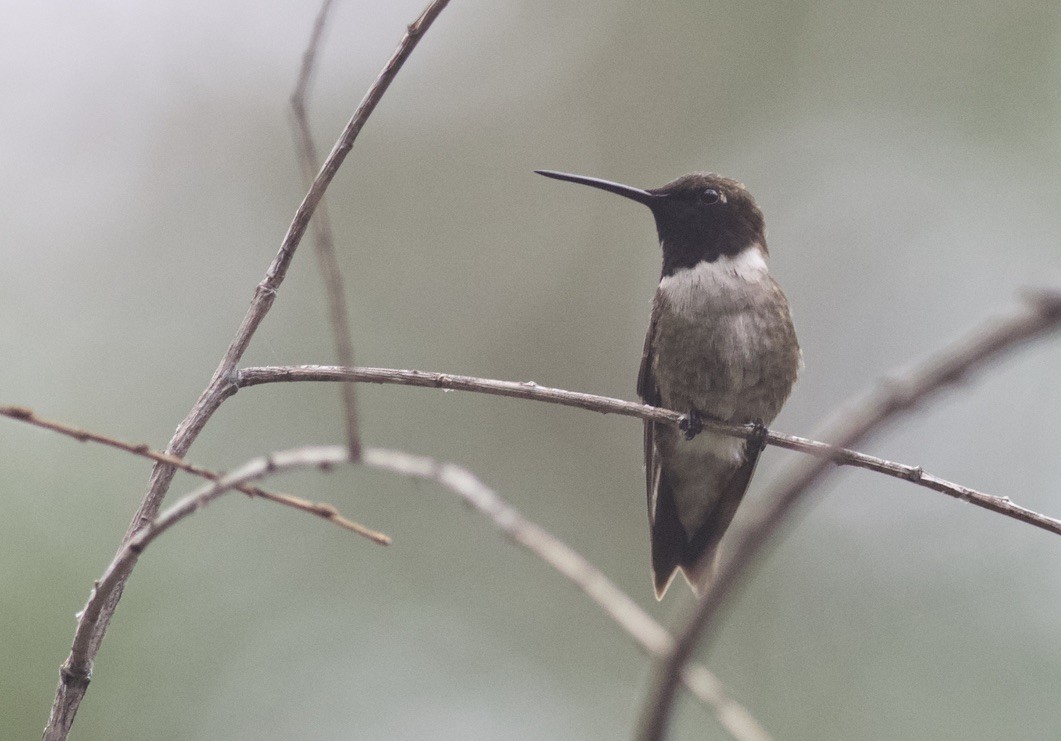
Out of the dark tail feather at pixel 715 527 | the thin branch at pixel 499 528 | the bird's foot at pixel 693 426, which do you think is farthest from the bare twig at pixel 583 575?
the dark tail feather at pixel 715 527

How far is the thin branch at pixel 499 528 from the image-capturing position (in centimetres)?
94

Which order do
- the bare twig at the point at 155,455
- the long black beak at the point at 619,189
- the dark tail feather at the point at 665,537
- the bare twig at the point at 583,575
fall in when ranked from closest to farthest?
the bare twig at the point at 583,575, the bare twig at the point at 155,455, the long black beak at the point at 619,189, the dark tail feather at the point at 665,537

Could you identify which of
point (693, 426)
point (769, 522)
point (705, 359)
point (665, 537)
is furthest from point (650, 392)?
→ point (769, 522)

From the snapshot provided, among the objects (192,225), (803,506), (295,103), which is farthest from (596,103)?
(803,506)

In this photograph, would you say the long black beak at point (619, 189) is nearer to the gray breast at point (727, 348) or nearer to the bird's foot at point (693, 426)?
the gray breast at point (727, 348)

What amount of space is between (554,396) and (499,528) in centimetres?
114

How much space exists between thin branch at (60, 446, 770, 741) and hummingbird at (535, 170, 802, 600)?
126 inches

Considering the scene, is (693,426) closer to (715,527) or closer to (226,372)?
(715,527)

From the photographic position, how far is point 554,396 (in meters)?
2.21

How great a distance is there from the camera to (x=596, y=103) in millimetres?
13695

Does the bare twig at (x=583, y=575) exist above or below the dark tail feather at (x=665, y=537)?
below

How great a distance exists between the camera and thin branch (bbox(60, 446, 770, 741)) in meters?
0.94

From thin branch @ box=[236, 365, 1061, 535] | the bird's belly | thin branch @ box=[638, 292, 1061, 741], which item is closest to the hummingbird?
the bird's belly

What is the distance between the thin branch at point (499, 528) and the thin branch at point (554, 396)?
0.52 ft
